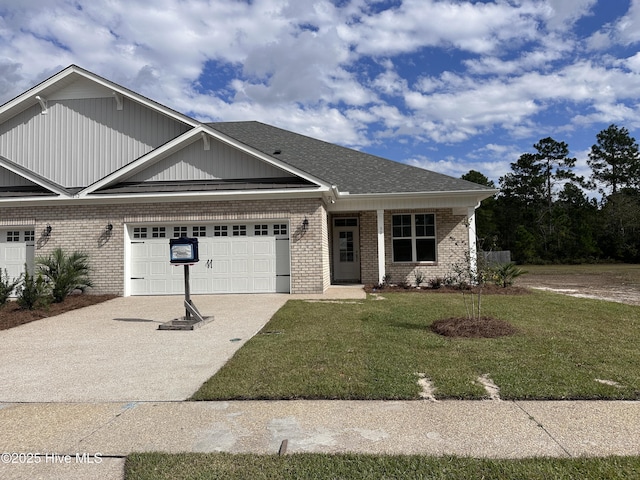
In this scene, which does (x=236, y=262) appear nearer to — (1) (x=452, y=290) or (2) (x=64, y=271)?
(2) (x=64, y=271)

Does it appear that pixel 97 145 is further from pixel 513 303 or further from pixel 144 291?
pixel 513 303

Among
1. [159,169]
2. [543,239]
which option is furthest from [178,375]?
[543,239]

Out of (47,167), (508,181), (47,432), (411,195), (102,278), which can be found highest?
(508,181)

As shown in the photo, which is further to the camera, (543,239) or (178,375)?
(543,239)

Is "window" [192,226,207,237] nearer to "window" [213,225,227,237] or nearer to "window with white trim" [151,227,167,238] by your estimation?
"window" [213,225,227,237]

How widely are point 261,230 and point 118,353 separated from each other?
23.3ft

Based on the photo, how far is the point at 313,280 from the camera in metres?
12.6

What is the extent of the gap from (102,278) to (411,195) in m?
10.3

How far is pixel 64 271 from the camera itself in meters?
11.6

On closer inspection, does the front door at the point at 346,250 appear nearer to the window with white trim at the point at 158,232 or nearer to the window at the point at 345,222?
the window at the point at 345,222

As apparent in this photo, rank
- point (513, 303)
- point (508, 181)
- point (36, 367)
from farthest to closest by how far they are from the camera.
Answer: point (508, 181)
point (513, 303)
point (36, 367)

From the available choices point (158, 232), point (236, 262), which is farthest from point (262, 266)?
point (158, 232)

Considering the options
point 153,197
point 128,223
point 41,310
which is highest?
point 153,197

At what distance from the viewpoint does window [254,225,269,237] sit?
1281 cm
